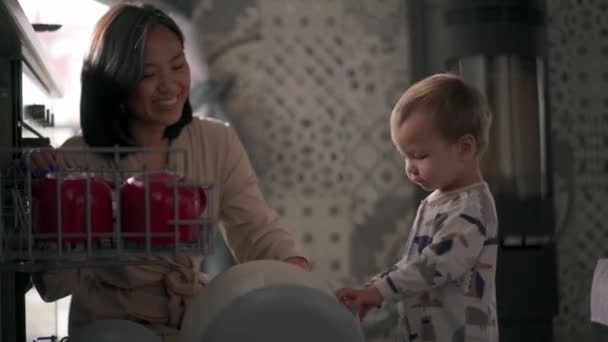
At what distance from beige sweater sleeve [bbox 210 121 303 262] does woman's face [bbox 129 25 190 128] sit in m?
0.18

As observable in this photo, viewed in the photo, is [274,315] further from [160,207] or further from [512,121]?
[512,121]

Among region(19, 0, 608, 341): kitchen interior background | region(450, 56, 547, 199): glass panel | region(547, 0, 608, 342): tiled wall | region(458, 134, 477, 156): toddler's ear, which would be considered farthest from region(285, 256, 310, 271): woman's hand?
region(547, 0, 608, 342): tiled wall

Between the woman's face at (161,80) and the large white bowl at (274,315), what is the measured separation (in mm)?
456

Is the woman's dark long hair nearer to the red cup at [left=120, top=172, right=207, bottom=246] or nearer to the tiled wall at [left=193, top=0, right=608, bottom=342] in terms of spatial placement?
the red cup at [left=120, top=172, right=207, bottom=246]

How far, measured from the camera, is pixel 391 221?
11.0 ft

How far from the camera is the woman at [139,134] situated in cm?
145

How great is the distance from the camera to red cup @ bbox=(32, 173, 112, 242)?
110 cm

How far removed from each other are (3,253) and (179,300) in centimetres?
47

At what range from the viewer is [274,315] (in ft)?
3.81

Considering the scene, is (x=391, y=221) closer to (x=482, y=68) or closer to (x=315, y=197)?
(x=315, y=197)

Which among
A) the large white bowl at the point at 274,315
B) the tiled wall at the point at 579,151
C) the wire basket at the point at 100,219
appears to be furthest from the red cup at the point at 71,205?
the tiled wall at the point at 579,151

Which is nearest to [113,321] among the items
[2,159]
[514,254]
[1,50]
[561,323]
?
[2,159]

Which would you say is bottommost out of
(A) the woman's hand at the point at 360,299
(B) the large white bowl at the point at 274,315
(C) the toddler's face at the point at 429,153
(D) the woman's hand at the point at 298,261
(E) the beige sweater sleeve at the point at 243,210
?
(A) the woman's hand at the point at 360,299

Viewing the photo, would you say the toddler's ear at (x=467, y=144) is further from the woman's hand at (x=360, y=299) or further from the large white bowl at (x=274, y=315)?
the large white bowl at (x=274, y=315)
